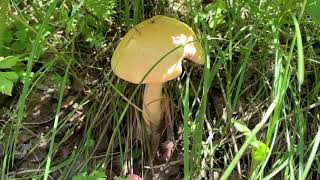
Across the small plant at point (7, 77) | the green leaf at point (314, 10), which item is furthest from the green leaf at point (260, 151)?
the small plant at point (7, 77)

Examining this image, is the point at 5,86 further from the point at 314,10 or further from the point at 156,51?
the point at 314,10

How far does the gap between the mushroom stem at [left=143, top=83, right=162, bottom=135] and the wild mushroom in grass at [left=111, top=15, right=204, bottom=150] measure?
0.61 ft

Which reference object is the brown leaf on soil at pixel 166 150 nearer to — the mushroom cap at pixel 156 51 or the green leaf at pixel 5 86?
the mushroom cap at pixel 156 51

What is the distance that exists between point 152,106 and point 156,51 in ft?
1.12

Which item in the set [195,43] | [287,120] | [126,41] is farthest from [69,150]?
[287,120]

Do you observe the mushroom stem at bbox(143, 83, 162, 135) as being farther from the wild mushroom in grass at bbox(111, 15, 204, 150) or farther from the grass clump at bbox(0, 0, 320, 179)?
the wild mushroom in grass at bbox(111, 15, 204, 150)

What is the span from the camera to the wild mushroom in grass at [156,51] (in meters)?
1.61

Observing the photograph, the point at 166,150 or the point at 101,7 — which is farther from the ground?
the point at 101,7

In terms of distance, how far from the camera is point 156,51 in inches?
63.8

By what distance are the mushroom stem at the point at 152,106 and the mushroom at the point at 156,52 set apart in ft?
0.62

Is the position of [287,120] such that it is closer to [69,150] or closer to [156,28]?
[156,28]

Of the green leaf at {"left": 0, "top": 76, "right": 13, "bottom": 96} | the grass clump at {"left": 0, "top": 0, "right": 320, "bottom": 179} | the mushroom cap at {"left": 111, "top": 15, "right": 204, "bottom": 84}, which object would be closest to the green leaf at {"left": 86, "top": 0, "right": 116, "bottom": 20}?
the grass clump at {"left": 0, "top": 0, "right": 320, "bottom": 179}

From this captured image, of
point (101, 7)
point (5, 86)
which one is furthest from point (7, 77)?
point (101, 7)

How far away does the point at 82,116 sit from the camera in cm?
203
